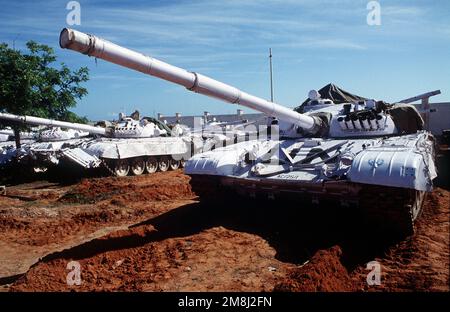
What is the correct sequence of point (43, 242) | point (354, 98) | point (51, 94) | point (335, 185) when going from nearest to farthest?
point (335, 185) → point (43, 242) → point (354, 98) → point (51, 94)

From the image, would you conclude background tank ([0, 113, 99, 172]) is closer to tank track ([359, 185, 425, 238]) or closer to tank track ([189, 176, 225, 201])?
tank track ([189, 176, 225, 201])

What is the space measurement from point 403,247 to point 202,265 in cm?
274

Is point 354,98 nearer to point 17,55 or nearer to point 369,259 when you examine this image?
point 369,259

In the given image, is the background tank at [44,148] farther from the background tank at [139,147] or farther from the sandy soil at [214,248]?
the sandy soil at [214,248]

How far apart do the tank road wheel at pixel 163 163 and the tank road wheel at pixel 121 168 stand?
1680 mm

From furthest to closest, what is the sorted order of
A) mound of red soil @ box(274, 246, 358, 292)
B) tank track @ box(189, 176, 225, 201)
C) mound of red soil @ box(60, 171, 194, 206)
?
mound of red soil @ box(60, 171, 194, 206) → tank track @ box(189, 176, 225, 201) → mound of red soil @ box(274, 246, 358, 292)

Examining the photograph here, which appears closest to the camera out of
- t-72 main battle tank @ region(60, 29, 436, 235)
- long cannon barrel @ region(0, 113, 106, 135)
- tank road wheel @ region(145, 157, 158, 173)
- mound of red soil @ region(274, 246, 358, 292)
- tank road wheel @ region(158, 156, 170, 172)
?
mound of red soil @ region(274, 246, 358, 292)

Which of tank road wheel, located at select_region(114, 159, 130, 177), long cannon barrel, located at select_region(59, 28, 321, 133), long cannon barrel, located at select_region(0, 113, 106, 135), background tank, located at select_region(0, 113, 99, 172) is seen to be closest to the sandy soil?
long cannon barrel, located at select_region(59, 28, 321, 133)

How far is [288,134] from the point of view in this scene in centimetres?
819

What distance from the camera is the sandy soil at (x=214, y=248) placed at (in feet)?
14.3

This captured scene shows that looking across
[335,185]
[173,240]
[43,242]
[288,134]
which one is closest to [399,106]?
[288,134]

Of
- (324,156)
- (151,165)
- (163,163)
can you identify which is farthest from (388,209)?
(163,163)

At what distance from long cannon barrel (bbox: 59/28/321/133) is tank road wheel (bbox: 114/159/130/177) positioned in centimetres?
883

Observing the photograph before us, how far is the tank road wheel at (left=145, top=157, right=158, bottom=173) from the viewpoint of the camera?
1538 centimetres
